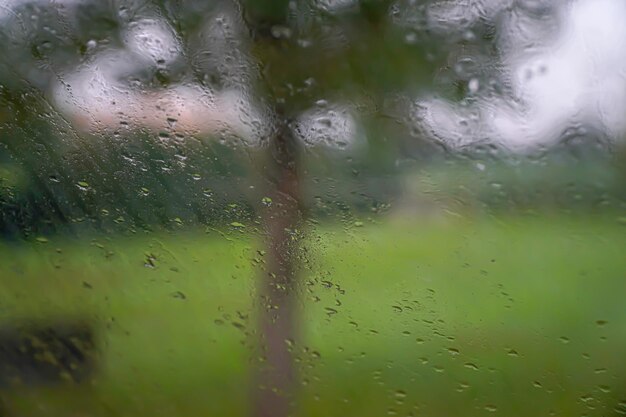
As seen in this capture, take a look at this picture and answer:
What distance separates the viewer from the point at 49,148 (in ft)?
7.54

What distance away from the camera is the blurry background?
1979 millimetres

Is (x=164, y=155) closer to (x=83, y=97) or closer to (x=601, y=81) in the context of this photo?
(x=83, y=97)

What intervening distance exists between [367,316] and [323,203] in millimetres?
423

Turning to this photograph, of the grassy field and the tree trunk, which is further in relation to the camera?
the tree trunk

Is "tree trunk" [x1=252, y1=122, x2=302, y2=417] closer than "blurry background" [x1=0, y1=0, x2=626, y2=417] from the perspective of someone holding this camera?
No

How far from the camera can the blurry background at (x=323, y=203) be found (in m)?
1.98

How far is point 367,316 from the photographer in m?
2.08

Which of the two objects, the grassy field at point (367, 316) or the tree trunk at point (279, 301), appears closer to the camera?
the grassy field at point (367, 316)

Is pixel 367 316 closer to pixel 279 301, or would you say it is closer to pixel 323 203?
pixel 279 301

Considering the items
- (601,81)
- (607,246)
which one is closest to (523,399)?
(607,246)

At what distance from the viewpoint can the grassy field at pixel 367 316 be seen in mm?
1966

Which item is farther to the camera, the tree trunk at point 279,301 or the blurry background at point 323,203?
the tree trunk at point 279,301

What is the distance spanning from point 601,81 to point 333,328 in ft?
3.82

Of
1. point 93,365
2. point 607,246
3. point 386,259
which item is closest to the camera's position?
point 607,246
